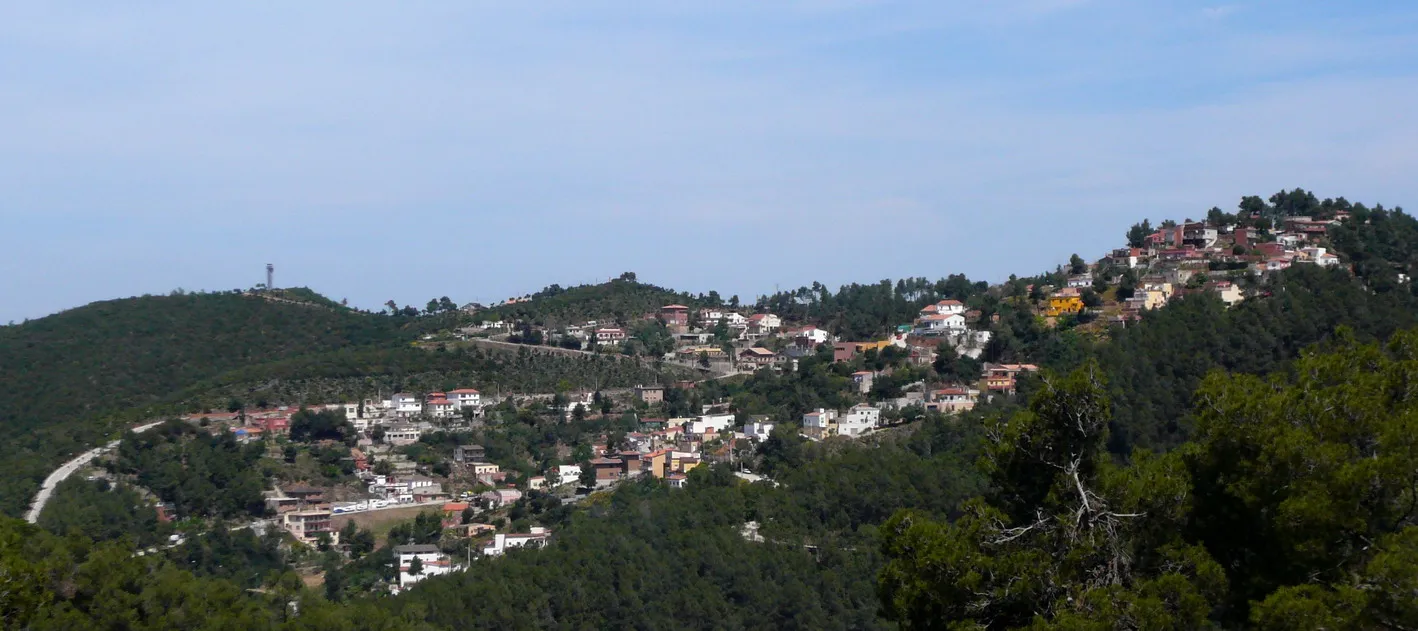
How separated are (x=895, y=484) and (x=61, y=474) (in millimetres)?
24984

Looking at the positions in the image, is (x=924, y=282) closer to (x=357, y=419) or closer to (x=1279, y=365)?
(x=357, y=419)

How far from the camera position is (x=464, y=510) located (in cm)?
4172

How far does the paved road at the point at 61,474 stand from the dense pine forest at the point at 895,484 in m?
0.70

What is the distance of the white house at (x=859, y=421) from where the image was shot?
145 ft

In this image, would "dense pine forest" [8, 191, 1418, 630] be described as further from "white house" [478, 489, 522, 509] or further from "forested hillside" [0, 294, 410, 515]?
"white house" [478, 489, 522, 509]

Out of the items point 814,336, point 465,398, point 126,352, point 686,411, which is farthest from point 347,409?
point 814,336

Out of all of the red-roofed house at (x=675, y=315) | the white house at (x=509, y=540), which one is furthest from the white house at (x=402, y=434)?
the red-roofed house at (x=675, y=315)

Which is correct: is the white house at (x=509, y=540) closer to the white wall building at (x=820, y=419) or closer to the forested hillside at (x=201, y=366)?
the white wall building at (x=820, y=419)

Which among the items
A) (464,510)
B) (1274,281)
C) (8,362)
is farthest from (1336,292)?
(8,362)

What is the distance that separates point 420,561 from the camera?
35094 millimetres

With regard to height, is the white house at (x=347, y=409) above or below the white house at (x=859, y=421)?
above

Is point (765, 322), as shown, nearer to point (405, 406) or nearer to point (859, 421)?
point (405, 406)

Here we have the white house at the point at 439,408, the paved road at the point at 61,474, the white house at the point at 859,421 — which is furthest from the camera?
the white house at the point at 439,408

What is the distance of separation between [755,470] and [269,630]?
2250 cm
